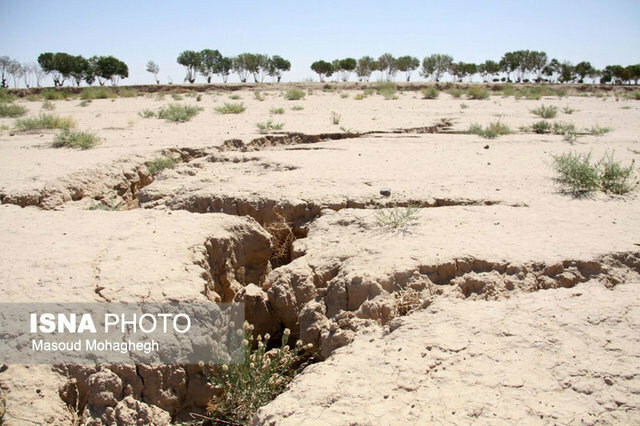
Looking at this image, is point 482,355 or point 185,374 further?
point 185,374

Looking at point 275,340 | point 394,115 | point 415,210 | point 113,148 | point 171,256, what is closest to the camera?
point 171,256

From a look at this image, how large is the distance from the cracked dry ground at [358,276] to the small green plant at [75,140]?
41.0 inches

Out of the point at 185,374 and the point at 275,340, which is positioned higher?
the point at 185,374

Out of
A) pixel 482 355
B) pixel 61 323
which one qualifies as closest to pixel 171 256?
pixel 61 323

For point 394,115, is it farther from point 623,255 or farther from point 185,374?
point 185,374

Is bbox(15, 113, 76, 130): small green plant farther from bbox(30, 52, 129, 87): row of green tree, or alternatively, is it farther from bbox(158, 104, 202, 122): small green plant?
bbox(30, 52, 129, 87): row of green tree

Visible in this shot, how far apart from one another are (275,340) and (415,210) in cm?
161

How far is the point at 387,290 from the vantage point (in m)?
2.96

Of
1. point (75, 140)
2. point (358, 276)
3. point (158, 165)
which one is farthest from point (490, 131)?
point (75, 140)

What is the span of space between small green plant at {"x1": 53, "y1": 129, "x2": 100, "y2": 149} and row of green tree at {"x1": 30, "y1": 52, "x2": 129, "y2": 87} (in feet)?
149

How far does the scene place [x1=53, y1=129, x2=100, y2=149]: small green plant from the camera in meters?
7.17

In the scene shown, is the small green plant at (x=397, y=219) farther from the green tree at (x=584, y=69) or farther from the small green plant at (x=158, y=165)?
the green tree at (x=584, y=69)

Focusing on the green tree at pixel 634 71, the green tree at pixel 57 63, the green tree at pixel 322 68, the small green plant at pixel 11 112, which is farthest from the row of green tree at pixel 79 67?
the green tree at pixel 634 71

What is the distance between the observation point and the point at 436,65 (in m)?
52.5
